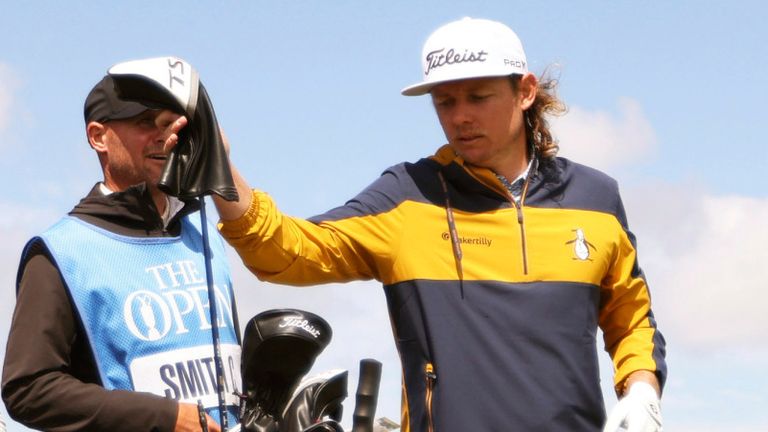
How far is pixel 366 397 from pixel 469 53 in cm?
143

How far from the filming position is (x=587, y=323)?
566cm

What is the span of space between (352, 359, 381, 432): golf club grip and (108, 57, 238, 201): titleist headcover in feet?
2.48

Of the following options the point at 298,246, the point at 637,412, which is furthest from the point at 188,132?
the point at 637,412

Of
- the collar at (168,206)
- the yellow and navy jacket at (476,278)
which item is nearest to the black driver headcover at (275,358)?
the yellow and navy jacket at (476,278)

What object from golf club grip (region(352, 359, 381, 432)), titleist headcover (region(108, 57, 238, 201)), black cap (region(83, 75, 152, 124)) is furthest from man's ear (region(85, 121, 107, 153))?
golf club grip (region(352, 359, 381, 432))

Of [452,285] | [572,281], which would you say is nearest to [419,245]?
[452,285]

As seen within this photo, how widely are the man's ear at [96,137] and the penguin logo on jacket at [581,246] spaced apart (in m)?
1.79

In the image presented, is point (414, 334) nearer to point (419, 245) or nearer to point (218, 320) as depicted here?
point (419, 245)

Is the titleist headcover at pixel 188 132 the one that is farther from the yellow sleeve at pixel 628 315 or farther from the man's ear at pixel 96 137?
the yellow sleeve at pixel 628 315

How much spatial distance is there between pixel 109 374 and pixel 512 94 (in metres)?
1.87

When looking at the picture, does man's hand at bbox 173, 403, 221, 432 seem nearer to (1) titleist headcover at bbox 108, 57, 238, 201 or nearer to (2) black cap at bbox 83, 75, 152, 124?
(1) titleist headcover at bbox 108, 57, 238, 201

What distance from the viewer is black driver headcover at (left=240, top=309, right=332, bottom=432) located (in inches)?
193

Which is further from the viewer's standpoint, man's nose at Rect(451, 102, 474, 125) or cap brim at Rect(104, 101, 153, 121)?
man's nose at Rect(451, 102, 474, 125)

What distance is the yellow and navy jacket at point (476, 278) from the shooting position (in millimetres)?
5422
